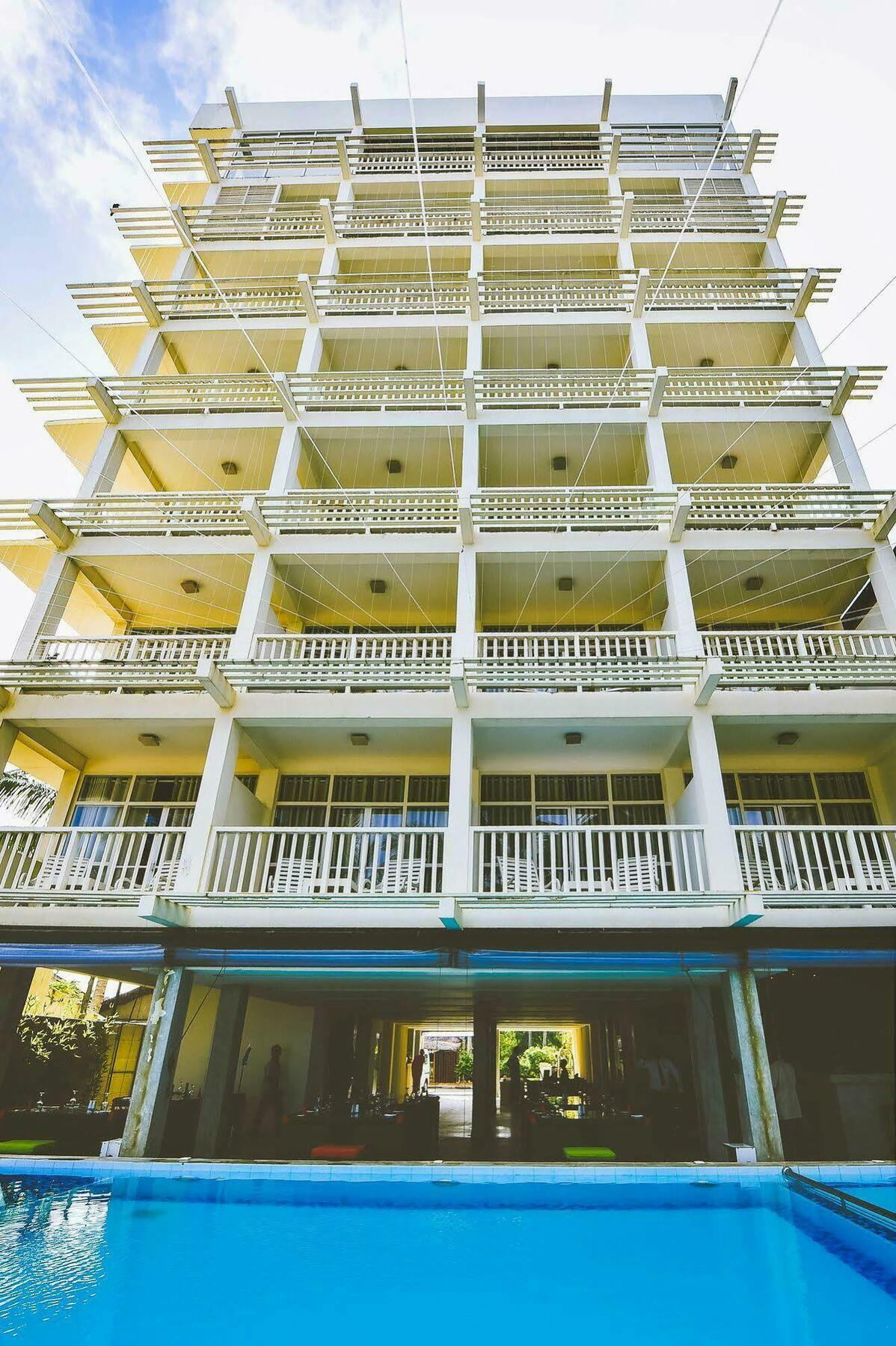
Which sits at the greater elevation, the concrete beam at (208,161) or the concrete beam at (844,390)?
the concrete beam at (208,161)

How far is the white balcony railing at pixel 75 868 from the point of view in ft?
30.3

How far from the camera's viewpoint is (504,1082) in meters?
15.0

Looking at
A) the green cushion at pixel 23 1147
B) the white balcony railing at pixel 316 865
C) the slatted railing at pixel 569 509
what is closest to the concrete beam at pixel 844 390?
the slatted railing at pixel 569 509

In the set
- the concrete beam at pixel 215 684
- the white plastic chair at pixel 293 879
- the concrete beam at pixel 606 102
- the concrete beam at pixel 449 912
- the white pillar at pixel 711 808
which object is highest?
the concrete beam at pixel 606 102

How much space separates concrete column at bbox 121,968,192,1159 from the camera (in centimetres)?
801

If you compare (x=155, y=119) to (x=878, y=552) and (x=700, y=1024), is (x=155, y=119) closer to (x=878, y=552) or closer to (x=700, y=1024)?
(x=878, y=552)

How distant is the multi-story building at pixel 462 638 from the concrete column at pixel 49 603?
0.29 ft

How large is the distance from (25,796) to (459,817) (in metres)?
13.5

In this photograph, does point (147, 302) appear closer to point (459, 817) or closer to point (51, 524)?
point (51, 524)

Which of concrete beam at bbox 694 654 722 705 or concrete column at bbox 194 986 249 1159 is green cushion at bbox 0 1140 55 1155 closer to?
concrete column at bbox 194 986 249 1159

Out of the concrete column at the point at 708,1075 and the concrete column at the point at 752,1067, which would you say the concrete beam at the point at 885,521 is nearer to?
the concrete column at the point at 752,1067

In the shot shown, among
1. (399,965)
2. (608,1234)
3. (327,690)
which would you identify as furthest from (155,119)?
(608,1234)

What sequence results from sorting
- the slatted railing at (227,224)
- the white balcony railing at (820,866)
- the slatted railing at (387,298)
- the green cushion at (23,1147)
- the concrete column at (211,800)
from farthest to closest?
the slatted railing at (227,224), the slatted railing at (387,298), the concrete column at (211,800), the green cushion at (23,1147), the white balcony railing at (820,866)

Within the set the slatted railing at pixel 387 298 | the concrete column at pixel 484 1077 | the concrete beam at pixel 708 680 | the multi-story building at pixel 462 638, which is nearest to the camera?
the multi-story building at pixel 462 638
